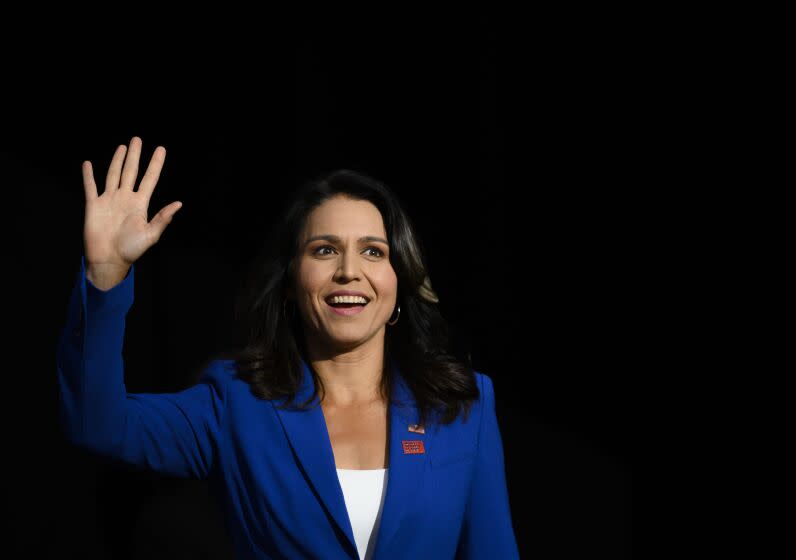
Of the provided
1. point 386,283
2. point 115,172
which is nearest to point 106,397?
point 115,172

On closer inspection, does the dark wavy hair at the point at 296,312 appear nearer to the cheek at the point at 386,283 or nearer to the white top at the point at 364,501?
the cheek at the point at 386,283

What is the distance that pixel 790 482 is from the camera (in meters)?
2.33

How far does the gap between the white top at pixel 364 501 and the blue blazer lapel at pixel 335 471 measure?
25mm

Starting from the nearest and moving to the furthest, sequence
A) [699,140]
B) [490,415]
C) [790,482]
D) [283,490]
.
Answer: [283,490], [490,415], [790,482], [699,140]

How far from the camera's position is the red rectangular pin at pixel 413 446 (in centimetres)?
176

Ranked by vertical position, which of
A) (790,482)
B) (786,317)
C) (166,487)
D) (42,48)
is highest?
(42,48)

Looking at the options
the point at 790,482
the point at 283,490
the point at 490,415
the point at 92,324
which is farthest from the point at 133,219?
the point at 790,482

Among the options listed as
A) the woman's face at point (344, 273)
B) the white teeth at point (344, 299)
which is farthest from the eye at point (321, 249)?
the white teeth at point (344, 299)

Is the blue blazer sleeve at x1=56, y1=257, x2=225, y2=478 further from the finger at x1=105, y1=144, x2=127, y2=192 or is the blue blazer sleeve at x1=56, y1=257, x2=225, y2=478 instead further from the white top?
the white top

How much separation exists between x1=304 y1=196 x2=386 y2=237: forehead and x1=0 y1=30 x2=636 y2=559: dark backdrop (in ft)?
2.85

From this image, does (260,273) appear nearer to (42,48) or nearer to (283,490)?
(283,490)

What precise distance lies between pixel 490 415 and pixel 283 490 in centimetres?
51

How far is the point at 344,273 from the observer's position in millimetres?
1790

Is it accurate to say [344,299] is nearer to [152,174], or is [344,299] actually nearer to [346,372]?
[346,372]
